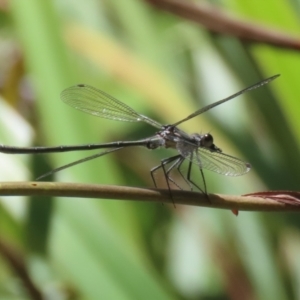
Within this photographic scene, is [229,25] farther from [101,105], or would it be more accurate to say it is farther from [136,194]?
[136,194]

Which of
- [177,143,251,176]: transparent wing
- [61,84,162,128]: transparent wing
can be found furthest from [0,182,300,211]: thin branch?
[61,84,162,128]: transparent wing

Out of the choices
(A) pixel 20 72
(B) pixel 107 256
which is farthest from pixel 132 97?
(B) pixel 107 256

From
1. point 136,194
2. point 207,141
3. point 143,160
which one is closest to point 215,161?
point 207,141

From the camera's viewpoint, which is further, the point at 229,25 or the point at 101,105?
the point at 101,105

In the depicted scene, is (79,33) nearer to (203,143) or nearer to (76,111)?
(76,111)

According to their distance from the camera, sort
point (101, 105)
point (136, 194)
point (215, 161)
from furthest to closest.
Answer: point (101, 105), point (215, 161), point (136, 194)

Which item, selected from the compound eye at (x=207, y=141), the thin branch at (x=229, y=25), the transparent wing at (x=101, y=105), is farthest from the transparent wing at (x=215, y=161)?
the thin branch at (x=229, y=25)
